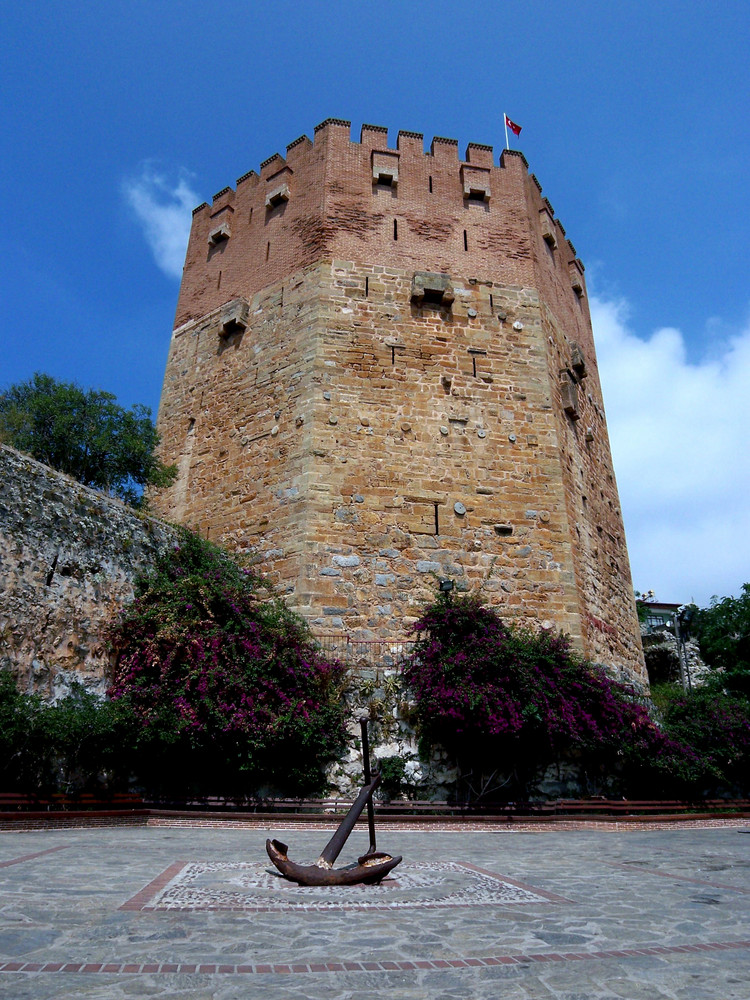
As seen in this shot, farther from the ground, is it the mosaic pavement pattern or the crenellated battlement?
the crenellated battlement

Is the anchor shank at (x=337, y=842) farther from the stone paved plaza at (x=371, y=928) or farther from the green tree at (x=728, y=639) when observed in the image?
the green tree at (x=728, y=639)

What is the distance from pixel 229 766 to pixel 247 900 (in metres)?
5.36

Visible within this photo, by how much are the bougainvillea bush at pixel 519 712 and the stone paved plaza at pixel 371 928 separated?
3490mm

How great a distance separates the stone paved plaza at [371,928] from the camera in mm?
2584

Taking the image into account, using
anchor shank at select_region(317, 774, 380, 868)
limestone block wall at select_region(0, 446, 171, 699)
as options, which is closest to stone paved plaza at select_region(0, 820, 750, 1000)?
anchor shank at select_region(317, 774, 380, 868)

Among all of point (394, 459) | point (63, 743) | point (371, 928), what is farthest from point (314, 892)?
point (394, 459)

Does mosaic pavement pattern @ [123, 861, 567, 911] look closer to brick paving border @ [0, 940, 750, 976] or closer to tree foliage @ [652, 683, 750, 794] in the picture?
brick paving border @ [0, 940, 750, 976]

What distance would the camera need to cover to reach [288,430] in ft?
40.9

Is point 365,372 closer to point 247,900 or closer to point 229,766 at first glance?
point 229,766

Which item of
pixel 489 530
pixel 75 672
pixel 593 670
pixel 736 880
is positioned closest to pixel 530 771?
pixel 593 670

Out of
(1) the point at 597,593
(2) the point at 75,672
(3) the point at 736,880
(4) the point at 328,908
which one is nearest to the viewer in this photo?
(4) the point at 328,908

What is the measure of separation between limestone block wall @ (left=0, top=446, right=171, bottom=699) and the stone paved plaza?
301cm

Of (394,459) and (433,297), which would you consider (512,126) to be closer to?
Result: (433,297)

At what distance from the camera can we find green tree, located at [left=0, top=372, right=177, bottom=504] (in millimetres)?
12133
